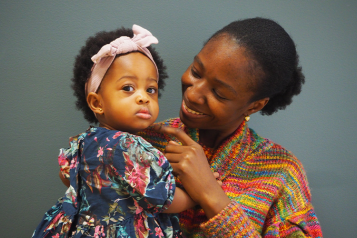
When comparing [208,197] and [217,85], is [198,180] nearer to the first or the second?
[208,197]

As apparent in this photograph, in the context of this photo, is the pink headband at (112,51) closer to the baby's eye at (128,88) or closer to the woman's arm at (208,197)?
the baby's eye at (128,88)

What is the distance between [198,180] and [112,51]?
1.87 ft

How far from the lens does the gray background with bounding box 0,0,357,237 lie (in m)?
1.59

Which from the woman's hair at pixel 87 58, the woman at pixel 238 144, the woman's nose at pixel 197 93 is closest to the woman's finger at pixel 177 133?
the woman at pixel 238 144

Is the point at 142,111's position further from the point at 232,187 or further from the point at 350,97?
the point at 350,97

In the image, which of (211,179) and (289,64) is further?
(289,64)

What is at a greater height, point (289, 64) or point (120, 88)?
point (289, 64)

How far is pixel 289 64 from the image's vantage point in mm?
1327

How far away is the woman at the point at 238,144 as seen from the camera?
1201 mm

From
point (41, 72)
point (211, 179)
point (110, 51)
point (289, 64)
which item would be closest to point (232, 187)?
point (211, 179)

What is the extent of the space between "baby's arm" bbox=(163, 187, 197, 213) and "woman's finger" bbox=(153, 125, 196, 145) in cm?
22

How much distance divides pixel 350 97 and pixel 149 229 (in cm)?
139

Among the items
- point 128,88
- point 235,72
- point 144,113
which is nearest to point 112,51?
point 128,88

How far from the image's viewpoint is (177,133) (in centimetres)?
135
